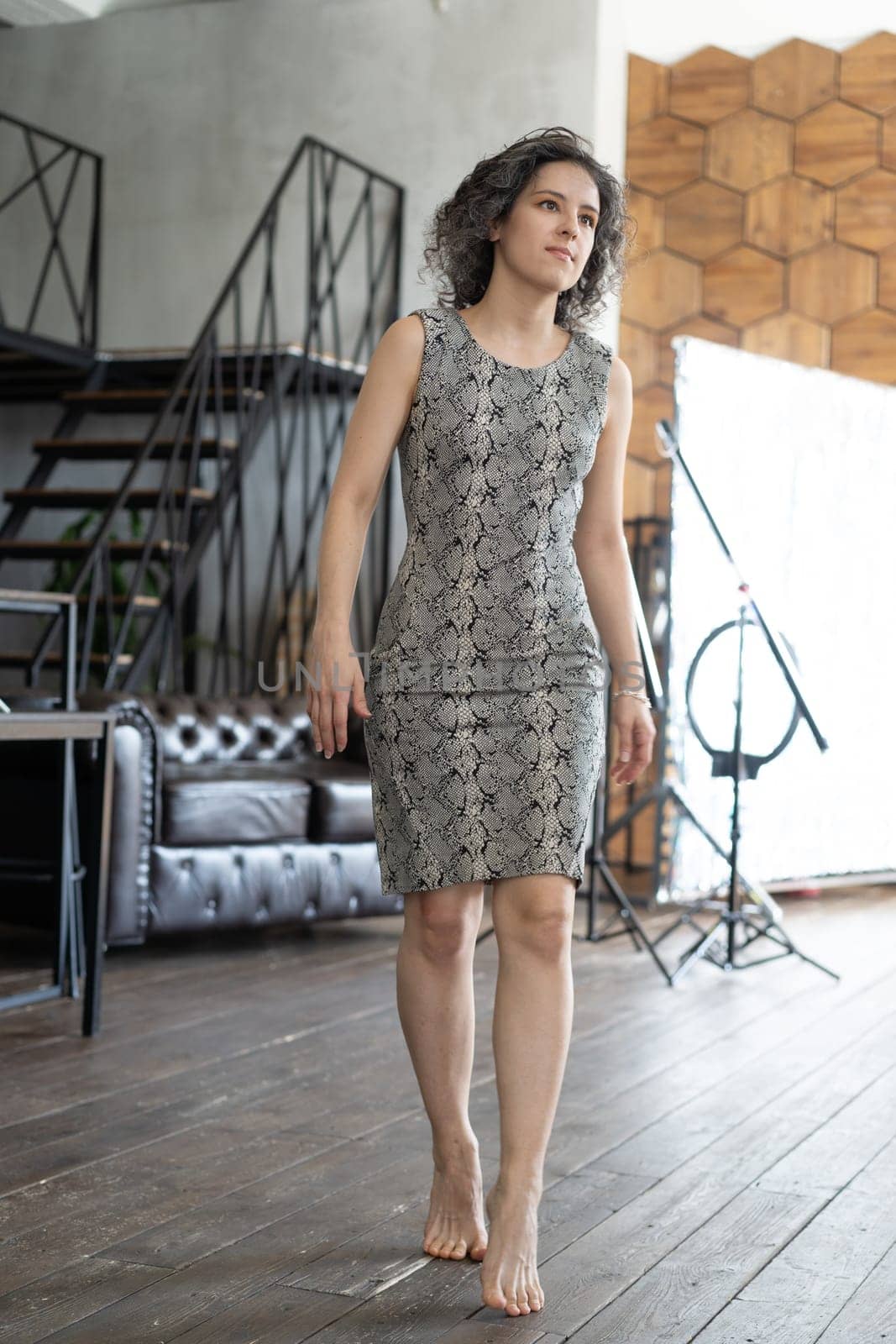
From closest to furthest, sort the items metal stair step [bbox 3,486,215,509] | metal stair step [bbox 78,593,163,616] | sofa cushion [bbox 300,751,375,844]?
1. sofa cushion [bbox 300,751,375,844]
2. metal stair step [bbox 78,593,163,616]
3. metal stair step [bbox 3,486,215,509]

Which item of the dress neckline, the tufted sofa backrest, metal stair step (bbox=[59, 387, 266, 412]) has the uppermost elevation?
metal stair step (bbox=[59, 387, 266, 412])

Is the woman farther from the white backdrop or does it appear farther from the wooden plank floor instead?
the white backdrop

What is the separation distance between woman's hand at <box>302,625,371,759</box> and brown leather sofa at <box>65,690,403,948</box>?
7.64 ft

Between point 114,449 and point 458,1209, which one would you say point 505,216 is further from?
point 114,449

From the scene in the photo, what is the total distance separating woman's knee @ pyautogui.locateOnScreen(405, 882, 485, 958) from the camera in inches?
78.3

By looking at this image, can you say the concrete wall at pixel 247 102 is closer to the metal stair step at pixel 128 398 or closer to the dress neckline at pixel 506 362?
the metal stair step at pixel 128 398

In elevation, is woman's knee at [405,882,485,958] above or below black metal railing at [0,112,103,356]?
below

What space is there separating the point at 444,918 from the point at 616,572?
512 mm


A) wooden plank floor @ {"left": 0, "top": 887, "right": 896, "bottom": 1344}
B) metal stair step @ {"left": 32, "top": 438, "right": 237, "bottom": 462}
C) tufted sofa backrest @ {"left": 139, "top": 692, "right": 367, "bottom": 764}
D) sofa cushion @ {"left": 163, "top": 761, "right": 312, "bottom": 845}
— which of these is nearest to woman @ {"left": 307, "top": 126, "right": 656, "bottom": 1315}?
wooden plank floor @ {"left": 0, "top": 887, "right": 896, "bottom": 1344}

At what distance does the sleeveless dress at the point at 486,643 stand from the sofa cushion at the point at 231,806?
8.18 ft

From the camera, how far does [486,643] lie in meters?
1.94

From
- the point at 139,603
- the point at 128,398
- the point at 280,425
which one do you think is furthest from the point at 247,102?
the point at 139,603

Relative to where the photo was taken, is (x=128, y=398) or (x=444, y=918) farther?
(x=128, y=398)

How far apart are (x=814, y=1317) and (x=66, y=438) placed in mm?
5908
